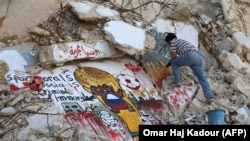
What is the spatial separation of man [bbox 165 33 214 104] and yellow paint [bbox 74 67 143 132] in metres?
0.91

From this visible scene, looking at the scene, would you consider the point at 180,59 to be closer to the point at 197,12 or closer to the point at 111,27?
the point at 111,27

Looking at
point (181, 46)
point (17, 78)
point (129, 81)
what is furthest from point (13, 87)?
point (181, 46)

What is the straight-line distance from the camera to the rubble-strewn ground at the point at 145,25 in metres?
6.64

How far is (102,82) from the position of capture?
732cm

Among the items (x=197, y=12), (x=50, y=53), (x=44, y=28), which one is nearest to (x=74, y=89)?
(x=50, y=53)

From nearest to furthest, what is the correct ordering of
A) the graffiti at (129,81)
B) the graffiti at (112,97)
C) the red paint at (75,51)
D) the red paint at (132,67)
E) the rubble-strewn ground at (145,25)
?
the rubble-strewn ground at (145,25), the graffiti at (112,97), the red paint at (75,51), the graffiti at (129,81), the red paint at (132,67)

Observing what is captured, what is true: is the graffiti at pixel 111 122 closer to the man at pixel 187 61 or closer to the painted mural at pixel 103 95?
the painted mural at pixel 103 95

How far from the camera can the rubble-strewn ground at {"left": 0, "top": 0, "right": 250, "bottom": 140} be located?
6.64m

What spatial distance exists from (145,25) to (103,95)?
5.46 feet

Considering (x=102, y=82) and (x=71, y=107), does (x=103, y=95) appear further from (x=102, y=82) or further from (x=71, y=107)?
(x=71, y=107)

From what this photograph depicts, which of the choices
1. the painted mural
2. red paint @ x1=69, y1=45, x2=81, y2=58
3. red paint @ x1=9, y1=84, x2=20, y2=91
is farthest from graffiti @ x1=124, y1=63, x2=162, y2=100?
red paint @ x1=9, y1=84, x2=20, y2=91

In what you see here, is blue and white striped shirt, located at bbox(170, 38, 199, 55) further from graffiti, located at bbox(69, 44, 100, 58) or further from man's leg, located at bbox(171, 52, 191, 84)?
graffiti, located at bbox(69, 44, 100, 58)

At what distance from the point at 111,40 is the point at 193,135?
2.22 m

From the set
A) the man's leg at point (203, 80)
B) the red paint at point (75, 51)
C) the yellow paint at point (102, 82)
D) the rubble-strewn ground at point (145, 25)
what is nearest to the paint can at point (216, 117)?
the rubble-strewn ground at point (145, 25)
